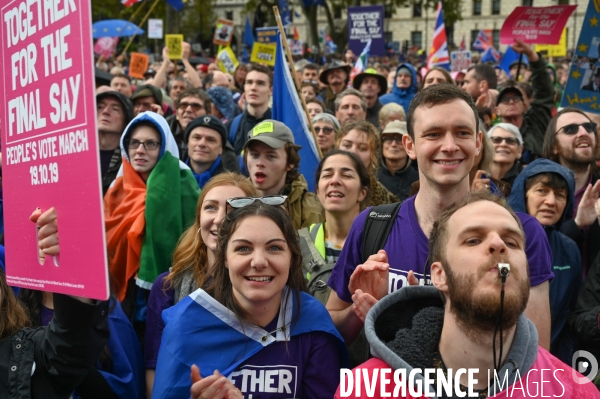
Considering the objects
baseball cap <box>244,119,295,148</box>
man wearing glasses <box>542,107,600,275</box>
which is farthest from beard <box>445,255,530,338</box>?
baseball cap <box>244,119,295,148</box>

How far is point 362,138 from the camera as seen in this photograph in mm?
5801

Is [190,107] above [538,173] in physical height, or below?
above

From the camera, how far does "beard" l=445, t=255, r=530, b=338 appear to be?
2348mm

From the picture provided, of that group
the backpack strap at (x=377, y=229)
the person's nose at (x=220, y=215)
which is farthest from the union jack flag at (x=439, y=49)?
the backpack strap at (x=377, y=229)

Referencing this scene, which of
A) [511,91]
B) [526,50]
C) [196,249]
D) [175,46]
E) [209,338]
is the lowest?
[209,338]

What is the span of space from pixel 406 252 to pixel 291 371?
2.36 feet

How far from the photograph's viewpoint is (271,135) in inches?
200

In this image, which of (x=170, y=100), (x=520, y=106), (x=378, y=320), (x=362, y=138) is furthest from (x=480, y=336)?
(x=170, y=100)

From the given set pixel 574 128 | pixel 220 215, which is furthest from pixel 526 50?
pixel 220 215

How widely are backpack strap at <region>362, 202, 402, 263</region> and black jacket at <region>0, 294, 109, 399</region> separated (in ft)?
4.09

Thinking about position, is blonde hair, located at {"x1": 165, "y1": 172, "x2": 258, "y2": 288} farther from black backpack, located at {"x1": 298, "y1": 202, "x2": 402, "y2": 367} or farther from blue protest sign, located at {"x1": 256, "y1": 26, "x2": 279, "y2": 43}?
blue protest sign, located at {"x1": 256, "y1": 26, "x2": 279, "y2": 43}

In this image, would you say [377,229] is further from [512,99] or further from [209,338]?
[512,99]

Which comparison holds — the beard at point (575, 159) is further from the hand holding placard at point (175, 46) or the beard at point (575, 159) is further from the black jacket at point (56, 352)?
the hand holding placard at point (175, 46)

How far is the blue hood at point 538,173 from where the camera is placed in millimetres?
4484
